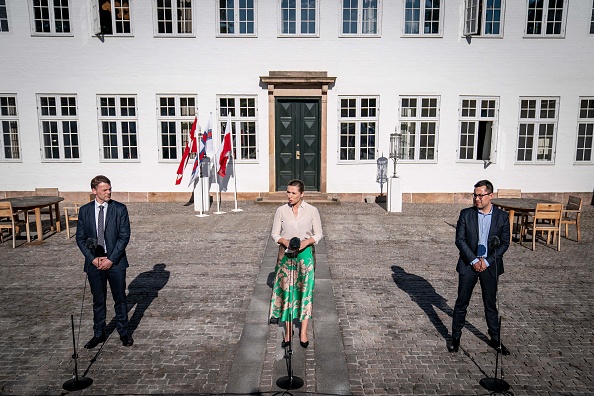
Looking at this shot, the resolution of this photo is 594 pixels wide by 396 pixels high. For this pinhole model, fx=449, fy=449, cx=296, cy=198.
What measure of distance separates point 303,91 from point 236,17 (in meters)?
3.38

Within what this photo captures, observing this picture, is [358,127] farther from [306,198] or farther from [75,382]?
[75,382]

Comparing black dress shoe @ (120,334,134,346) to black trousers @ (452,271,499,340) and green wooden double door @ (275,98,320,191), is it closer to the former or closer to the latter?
black trousers @ (452,271,499,340)

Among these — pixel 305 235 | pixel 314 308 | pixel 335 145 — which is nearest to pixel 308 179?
pixel 335 145

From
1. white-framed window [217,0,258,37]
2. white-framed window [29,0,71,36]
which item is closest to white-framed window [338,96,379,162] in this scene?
white-framed window [217,0,258,37]

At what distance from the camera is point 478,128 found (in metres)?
15.8

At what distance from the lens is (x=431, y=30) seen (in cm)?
1535

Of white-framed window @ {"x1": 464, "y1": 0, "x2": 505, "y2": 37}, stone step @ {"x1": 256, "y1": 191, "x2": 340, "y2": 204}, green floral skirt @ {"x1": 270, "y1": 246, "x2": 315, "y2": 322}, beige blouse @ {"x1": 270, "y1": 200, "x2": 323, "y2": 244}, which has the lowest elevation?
stone step @ {"x1": 256, "y1": 191, "x2": 340, "y2": 204}

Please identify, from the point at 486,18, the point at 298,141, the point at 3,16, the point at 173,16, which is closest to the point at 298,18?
the point at 298,141

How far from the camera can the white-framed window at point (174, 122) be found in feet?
51.1

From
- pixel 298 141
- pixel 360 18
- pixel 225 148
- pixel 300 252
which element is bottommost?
pixel 300 252

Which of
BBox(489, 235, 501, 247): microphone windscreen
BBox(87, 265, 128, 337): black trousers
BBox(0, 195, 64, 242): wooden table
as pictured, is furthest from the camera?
BBox(0, 195, 64, 242): wooden table

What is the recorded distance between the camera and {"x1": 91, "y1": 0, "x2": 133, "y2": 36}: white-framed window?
15.2 meters

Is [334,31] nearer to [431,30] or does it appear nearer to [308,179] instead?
[431,30]

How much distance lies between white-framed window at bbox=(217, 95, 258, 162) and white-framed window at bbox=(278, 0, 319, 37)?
2609mm
